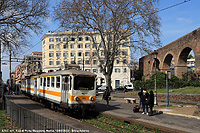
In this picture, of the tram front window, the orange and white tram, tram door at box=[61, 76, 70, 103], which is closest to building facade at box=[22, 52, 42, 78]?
the orange and white tram

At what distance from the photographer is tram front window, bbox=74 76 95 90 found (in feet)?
48.7

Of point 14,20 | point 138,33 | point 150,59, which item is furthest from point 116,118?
point 150,59

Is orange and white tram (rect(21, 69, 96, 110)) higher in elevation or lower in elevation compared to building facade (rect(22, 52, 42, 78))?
lower

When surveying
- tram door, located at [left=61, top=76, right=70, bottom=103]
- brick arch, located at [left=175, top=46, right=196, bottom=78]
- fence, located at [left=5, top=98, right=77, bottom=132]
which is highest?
brick arch, located at [left=175, top=46, right=196, bottom=78]

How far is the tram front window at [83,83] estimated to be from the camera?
14852 millimetres

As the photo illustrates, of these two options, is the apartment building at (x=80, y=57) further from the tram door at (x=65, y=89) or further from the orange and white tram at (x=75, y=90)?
the tram door at (x=65, y=89)

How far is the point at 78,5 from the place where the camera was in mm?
29391

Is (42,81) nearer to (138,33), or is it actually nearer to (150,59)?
(138,33)

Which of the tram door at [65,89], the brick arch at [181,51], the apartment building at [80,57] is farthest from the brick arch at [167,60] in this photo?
the tram door at [65,89]

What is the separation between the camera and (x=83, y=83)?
15.2 m

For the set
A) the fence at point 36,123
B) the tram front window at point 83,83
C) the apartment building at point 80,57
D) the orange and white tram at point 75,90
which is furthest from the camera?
the apartment building at point 80,57

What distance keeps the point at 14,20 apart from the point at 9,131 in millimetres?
10944

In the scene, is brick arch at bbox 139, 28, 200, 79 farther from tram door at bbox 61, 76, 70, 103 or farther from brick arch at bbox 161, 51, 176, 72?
tram door at bbox 61, 76, 70, 103

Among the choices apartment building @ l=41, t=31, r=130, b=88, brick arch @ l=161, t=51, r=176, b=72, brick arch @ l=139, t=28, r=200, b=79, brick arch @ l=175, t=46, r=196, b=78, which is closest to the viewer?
brick arch @ l=139, t=28, r=200, b=79
